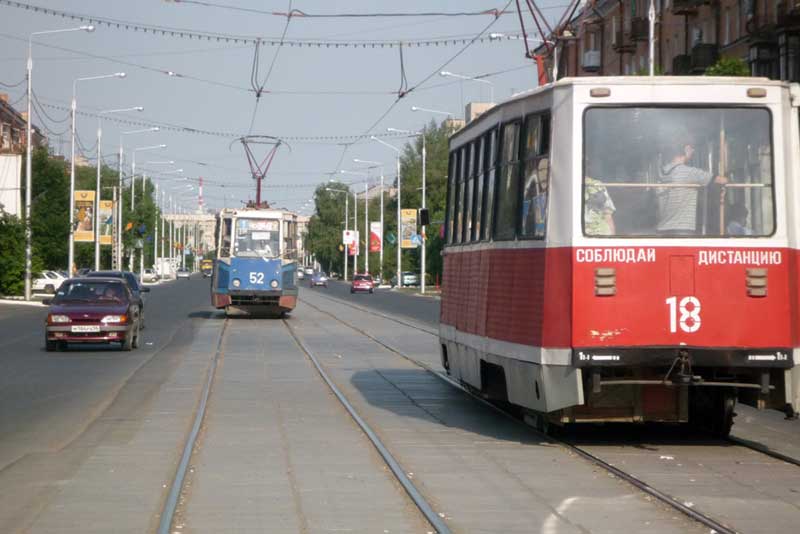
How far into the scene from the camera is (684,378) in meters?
12.1

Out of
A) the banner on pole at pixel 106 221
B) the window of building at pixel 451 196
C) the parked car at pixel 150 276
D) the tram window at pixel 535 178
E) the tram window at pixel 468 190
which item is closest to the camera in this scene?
the tram window at pixel 535 178

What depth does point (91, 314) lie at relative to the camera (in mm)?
28656

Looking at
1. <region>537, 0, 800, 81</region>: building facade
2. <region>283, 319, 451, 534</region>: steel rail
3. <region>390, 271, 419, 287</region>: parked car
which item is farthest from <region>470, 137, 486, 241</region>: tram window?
<region>390, 271, 419, 287</region>: parked car

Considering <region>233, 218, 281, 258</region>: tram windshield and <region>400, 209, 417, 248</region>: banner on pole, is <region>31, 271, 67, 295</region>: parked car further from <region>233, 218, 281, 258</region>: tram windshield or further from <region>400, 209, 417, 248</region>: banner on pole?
<region>233, 218, 281, 258</region>: tram windshield

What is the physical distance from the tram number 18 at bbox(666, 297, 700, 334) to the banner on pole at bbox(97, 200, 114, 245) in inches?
2840

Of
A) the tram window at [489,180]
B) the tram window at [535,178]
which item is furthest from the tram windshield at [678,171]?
the tram window at [489,180]

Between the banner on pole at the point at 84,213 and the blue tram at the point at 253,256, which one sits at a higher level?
the banner on pole at the point at 84,213

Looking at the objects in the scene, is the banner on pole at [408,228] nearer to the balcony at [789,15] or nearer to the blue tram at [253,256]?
the balcony at [789,15]

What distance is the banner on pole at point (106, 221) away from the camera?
84.7 m

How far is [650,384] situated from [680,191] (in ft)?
5.51

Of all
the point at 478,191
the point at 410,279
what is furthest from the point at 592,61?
the point at 478,191

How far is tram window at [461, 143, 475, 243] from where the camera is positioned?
16188 millimetres

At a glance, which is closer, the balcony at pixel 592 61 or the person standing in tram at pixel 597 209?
the person standing in tram at pixel 597 209

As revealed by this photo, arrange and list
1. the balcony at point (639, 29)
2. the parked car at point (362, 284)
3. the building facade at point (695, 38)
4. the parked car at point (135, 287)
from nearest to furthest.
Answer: the parked car at point (135, 287), the building facade at point (695, 38), the balcony at point (639, 29), the parked car at point (362, 284)
